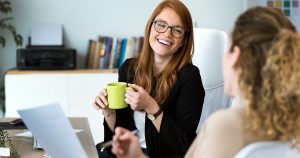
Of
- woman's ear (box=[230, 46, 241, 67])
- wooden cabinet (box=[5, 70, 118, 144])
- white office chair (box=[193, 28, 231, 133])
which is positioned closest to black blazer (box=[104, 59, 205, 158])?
white office chair (box=[193, 28, 231, 133])

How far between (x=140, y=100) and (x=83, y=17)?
253 centimetres

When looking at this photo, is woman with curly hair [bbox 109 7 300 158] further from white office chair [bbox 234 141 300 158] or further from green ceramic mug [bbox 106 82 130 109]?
green ceramic mug [bbox 106 82 130 109]

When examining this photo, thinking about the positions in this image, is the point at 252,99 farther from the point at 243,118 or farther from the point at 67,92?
the point at 67,92

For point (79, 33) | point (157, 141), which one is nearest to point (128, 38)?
point (79, 33)

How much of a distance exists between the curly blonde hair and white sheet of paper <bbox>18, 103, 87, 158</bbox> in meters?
0.52

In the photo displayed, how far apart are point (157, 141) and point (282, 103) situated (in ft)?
3.30

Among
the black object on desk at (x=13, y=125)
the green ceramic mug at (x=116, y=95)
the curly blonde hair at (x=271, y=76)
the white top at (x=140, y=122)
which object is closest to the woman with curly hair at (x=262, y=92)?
the curly blonde hair at (x=271, y=76)

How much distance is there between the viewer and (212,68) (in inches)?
103

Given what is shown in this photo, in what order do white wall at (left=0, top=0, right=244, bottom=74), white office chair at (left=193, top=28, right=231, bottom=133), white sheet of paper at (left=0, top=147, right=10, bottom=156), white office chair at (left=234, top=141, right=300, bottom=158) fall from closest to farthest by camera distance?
white office chair at (left=234, top=141, right=300, bottom=158)
white sheet of paper at (left=0, top=147, right=10, bottom=156)
white office chair at (left=193, top=28, right=231, bottom=133)
white wall at (left=0, top=0, right=244, bottom=74)

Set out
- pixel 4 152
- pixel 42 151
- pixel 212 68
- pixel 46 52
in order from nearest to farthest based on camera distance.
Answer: pixel 4 152
pixel 42 151
pixel 212 68
pixel 46 52

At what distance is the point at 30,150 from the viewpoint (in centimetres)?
188

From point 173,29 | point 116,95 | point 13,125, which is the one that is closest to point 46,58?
point 13,125

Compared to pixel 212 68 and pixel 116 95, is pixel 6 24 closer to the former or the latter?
pixel 212 68

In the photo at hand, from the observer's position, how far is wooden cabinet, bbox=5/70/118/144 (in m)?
4.05
